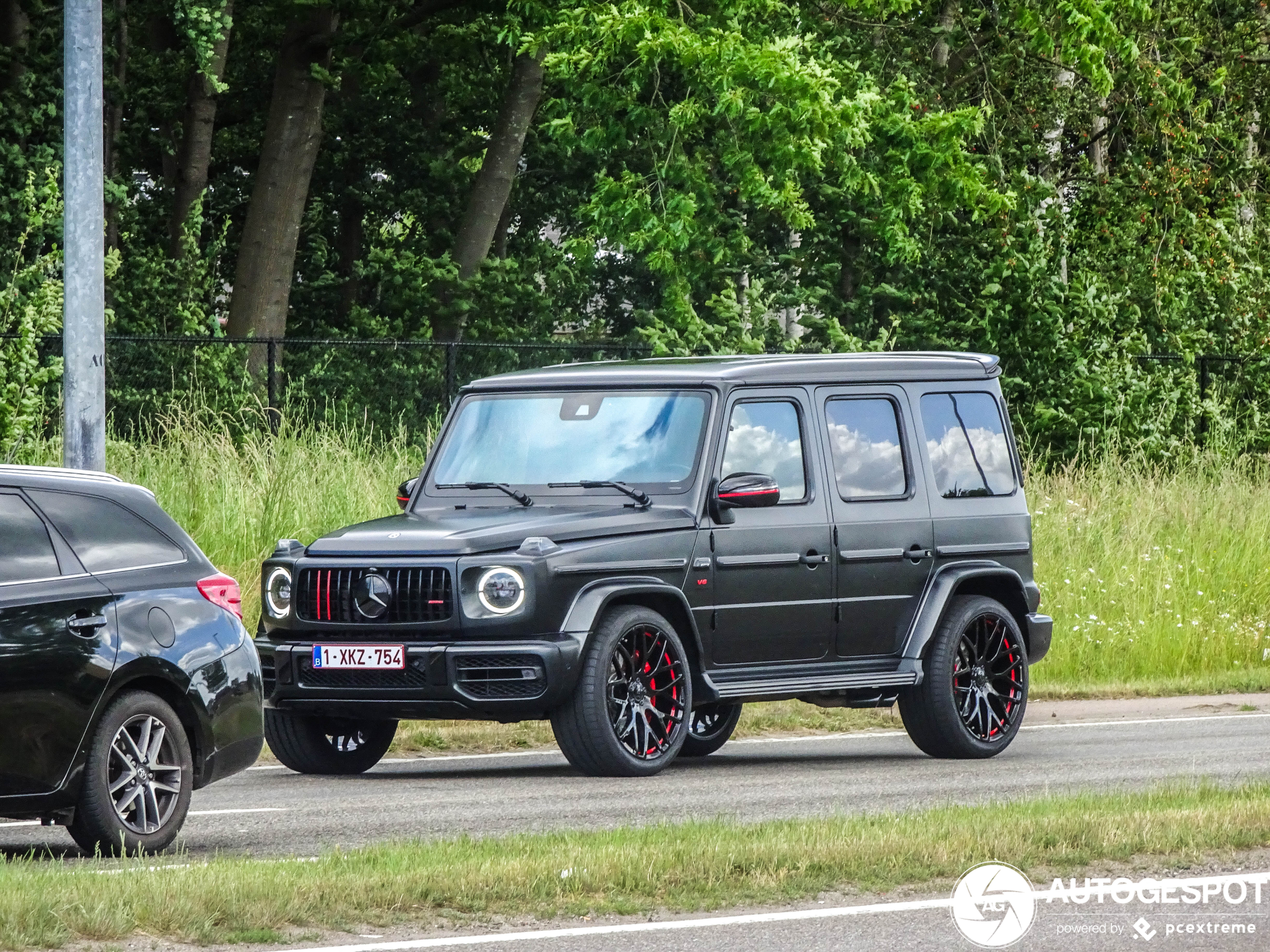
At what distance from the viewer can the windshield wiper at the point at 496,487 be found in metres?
12.7

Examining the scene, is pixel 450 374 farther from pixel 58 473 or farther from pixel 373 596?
pixel 58 473

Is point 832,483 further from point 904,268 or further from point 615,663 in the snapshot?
point 904,268

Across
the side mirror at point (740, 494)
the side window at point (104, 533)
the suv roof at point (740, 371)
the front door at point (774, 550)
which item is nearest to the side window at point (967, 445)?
the suv roof at point (740, 371)

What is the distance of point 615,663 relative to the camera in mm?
12008

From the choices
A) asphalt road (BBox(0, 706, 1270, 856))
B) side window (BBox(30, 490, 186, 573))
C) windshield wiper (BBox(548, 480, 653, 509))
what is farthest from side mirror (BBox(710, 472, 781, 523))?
side window (BBox(30, 490, 186, 573))

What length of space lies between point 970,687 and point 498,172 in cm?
1953

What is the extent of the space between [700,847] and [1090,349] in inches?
857

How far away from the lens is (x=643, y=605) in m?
12.3

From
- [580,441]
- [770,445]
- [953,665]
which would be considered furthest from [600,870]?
[953,665]

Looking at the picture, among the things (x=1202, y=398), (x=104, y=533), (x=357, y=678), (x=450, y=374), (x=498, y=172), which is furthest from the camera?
(x=498, y=172)

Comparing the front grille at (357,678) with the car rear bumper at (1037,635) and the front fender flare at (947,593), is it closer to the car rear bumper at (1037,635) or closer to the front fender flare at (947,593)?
the front fender flare at (947,593)

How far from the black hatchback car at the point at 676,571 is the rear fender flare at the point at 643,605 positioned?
1 cm

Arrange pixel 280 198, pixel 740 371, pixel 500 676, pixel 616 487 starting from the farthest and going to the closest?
pixel 280 198
pixel 740 371
pixel 616 487
pixel 500 676

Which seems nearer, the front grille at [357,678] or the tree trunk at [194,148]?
the front grille at [357,678]
